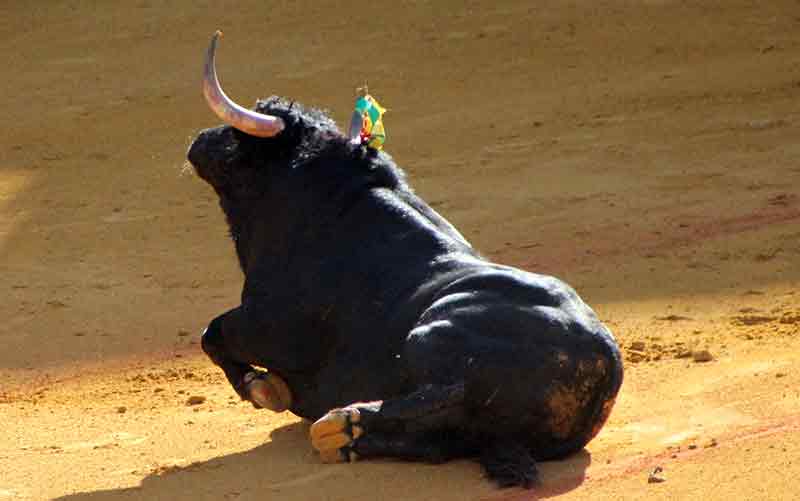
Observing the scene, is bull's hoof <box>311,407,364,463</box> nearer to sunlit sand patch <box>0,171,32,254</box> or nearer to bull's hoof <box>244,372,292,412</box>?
bull's hoof <box>244,372,292,412</box>

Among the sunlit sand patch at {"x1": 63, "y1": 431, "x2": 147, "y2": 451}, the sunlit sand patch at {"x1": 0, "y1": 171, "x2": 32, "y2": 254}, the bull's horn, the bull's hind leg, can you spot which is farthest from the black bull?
the sunlit sand patch at {"x1": 0, "y1": 171, "x2": 32, "y2": 254}

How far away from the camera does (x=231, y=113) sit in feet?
25.1

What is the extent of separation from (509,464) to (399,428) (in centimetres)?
44

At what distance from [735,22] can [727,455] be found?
1149 cm

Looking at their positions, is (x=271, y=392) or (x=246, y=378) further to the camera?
(x=246, y=378)

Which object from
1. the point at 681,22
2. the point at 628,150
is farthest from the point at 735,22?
the point at 628,150

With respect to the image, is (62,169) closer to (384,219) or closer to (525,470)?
(384,219)

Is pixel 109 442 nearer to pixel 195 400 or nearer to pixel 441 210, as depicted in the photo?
pixel 195 400

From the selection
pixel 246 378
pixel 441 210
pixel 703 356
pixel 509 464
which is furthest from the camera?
pixel 441 210

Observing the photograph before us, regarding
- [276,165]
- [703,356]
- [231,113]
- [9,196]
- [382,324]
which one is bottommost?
[9,196]

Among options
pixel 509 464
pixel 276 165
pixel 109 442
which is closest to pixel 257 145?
pixel 276 165

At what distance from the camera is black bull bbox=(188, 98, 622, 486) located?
6.66 m

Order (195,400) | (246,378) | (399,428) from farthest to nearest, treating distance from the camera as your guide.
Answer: (195,400), (246,378), (399,428)

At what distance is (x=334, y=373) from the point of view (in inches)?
292
